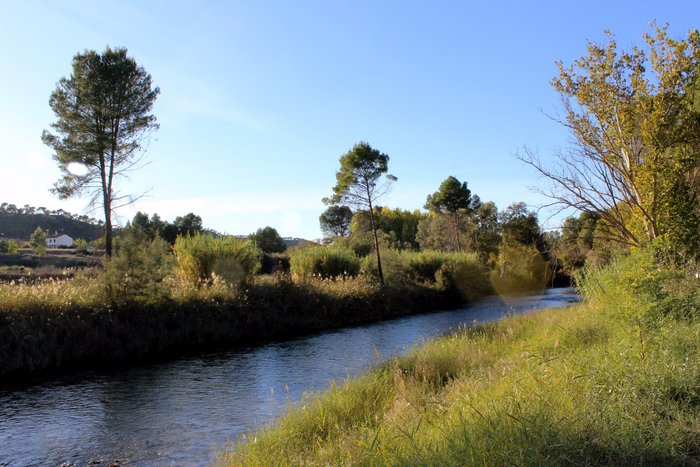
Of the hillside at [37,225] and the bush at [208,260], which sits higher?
the hillside at [37,225]

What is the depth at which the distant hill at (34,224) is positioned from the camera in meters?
112

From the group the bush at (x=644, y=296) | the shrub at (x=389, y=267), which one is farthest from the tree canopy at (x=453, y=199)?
the bush at (x=644, y=296)

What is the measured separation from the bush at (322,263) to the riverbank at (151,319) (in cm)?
480

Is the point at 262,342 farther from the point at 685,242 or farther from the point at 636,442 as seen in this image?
the point at 636,442

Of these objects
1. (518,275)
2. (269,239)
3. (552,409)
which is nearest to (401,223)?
(269,239)

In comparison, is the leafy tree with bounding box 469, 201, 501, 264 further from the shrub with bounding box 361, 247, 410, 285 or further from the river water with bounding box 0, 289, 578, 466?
the river water with bounding box 0, 289, 578, 466

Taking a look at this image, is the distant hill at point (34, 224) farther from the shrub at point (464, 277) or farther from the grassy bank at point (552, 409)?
the grassy bank at point (552, 409)

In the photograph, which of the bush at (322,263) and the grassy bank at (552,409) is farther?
the bush at (322,263)

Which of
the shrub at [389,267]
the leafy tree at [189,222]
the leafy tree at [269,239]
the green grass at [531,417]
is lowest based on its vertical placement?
the green grass at [531,417]

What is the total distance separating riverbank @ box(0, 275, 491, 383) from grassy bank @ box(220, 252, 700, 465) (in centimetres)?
1184

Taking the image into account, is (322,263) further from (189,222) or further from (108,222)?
(189,222)

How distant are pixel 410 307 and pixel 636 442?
98.2 ft

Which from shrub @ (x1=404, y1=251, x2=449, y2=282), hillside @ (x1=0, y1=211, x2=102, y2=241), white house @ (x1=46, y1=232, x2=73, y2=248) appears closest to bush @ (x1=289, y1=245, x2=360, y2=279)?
shrub @ (x1=404, y1=251, x2=449, y2=282)

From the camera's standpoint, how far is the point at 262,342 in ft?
69.9
